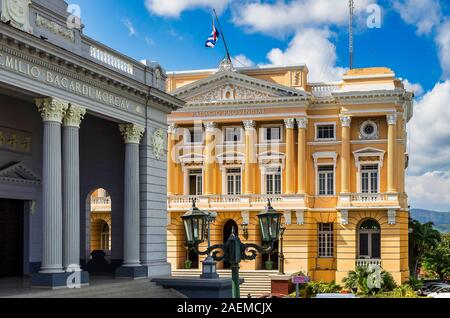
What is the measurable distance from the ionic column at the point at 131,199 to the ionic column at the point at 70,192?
368cm

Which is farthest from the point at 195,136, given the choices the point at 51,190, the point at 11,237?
the point at 51,190

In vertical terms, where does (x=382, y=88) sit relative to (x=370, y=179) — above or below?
above

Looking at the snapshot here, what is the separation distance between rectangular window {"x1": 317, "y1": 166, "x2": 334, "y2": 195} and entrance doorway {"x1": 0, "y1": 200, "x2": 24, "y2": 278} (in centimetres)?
2468

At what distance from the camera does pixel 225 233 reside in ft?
161

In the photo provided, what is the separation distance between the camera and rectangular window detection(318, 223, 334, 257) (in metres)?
47.1

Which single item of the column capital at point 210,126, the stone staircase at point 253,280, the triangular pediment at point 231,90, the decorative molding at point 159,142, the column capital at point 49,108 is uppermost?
the triangular pediment at point 231,90

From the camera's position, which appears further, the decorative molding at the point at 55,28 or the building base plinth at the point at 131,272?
the building base plinth at the point at 131,272

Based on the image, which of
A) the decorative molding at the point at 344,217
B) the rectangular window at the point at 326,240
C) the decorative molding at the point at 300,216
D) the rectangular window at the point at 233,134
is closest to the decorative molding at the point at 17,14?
the decorative molding at the point at 300,216

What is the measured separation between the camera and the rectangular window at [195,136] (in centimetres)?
4931

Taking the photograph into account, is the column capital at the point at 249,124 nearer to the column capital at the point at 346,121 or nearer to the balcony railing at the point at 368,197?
the column capital at the point at 346,121

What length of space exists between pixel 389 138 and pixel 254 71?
9.46m

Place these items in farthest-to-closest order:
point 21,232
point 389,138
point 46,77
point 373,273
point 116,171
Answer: point 389,138 < point 373,273 < point 116,171 < point 21,232 < point 46,77
